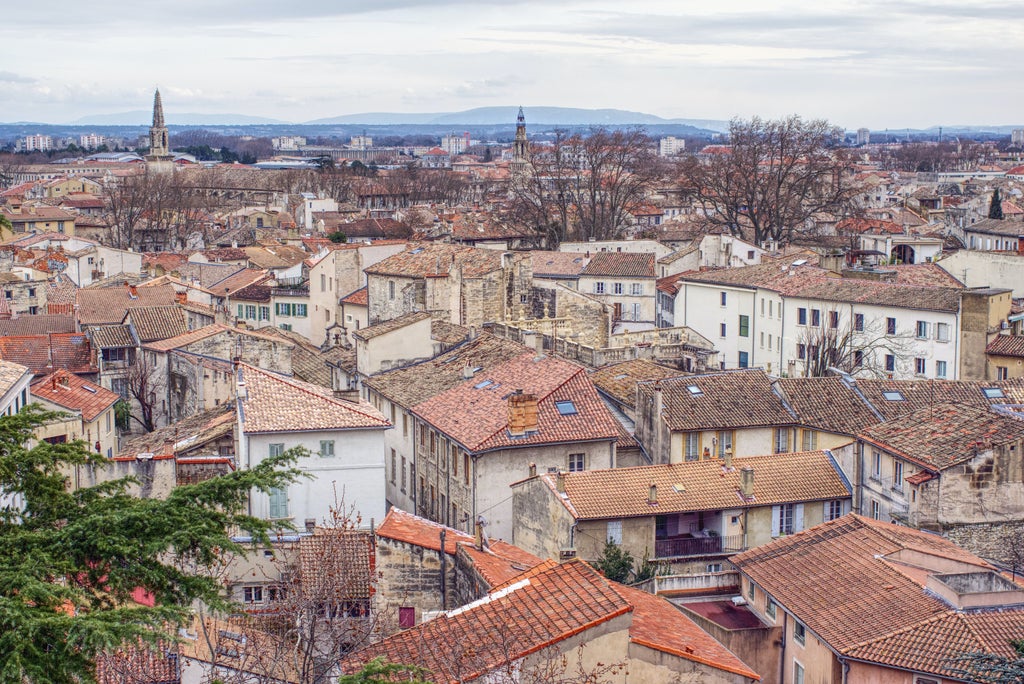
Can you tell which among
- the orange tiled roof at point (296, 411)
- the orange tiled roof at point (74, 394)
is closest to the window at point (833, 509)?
the orange tiled roof at point (296, 411)

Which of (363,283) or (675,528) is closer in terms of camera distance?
(675,528)

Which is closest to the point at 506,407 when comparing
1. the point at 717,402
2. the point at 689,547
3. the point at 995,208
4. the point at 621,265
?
the point at 717,402

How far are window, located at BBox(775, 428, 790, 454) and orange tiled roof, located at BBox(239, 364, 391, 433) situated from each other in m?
10.5

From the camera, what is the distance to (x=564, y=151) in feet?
301

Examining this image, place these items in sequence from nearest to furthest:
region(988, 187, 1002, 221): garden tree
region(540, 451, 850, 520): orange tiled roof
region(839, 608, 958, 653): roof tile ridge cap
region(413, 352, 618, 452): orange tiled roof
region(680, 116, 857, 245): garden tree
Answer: region(839, 608, 958, 653): roof tile ridge cap
region(540, 451, 850, 520): orange tiled roof
region(413, 352, 618, 452): orange tiled roof
region(680, 116, 857, 245): garden tree
region(988, 187, 1002, 221): garden tree

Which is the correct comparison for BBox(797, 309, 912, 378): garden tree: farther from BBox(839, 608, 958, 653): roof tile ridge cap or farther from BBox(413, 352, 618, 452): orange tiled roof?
BBox(839, 608, 958, 653): roof tile ridge cap

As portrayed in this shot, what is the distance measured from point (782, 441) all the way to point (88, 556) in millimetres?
23025

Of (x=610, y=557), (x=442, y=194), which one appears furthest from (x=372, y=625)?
(x=442, y=194)

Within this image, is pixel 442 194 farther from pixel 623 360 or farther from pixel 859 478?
pixel 859 478

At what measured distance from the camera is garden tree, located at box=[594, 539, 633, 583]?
26.0 metres

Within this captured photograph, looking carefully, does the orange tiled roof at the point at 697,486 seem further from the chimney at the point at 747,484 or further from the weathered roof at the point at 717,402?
the weathered roof at the point at 717,402

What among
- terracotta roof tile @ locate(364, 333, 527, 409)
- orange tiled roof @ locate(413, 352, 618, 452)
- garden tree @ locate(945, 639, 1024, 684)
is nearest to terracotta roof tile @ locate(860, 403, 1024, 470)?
orange tiled roof @ locate(413, 352, 618, 452)

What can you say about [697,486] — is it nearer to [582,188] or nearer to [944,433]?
[944,433]

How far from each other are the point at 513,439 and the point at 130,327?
19.4m
